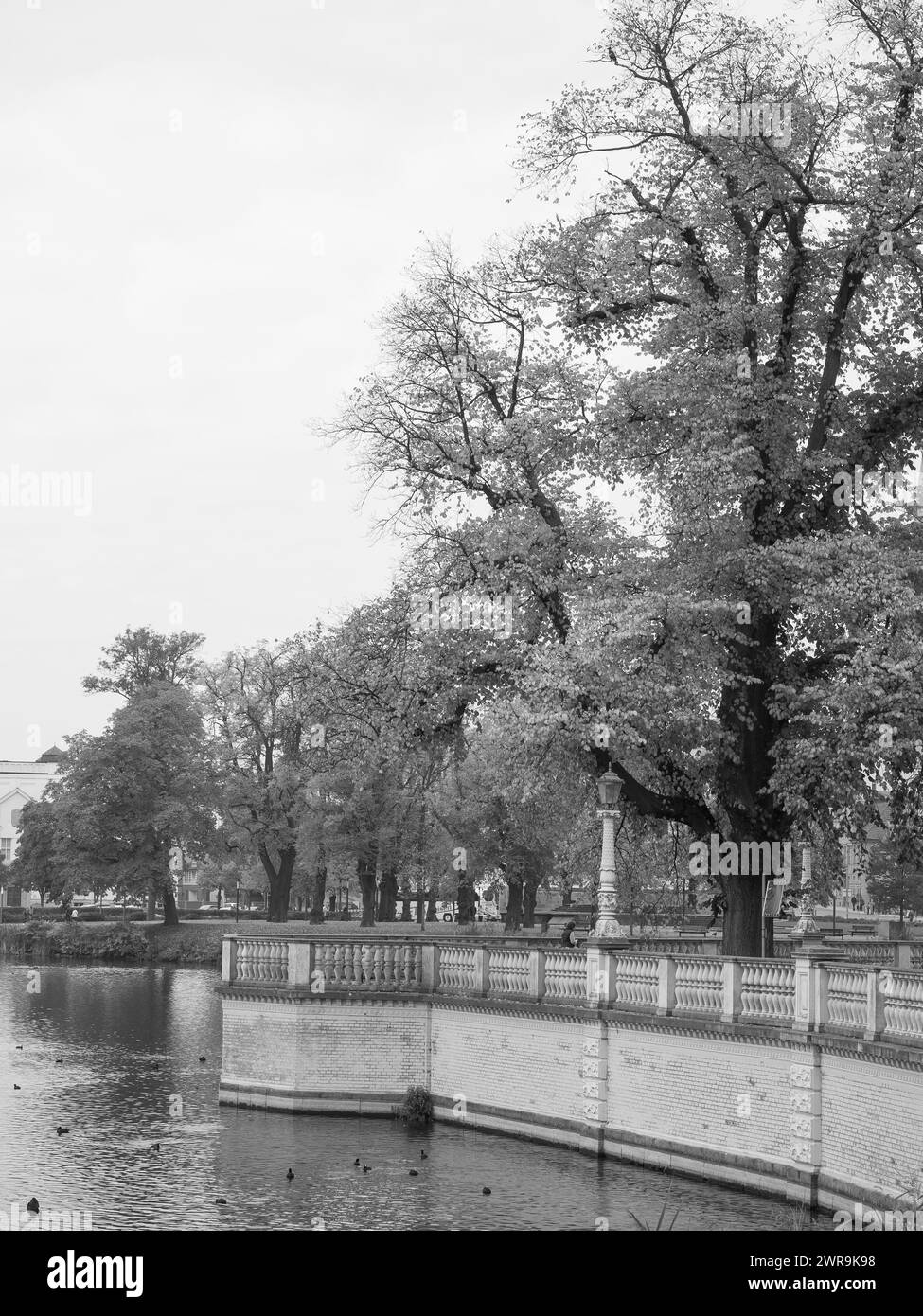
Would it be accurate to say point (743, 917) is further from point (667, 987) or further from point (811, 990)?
point (811, 990)

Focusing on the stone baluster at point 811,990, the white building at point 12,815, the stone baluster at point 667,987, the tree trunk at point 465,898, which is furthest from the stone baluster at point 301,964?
the white building at point 12,815

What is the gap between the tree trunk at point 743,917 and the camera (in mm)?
32906

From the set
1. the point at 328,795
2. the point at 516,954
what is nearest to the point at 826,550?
the point at 516,954

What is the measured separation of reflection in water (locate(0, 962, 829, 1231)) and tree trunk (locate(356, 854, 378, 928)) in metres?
37.2

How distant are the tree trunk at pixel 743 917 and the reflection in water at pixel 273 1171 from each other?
6.51 metres

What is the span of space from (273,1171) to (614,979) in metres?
6.29

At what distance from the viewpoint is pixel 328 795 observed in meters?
75.2

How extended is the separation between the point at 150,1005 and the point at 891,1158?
38525mm

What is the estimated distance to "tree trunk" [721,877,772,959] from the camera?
3291cm

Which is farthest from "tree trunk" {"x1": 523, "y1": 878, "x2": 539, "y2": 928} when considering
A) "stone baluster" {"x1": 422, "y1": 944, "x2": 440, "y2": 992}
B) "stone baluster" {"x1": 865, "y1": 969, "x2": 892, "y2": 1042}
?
"stone baluster" {"x1": 865, "y1": 969, "x2": 892, "y2": 1042}

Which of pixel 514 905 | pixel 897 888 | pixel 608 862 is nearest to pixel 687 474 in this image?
pixel 608 862

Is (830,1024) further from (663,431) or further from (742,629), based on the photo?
(663,431)

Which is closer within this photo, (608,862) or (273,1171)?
(273,1171)

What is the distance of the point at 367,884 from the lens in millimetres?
78562
